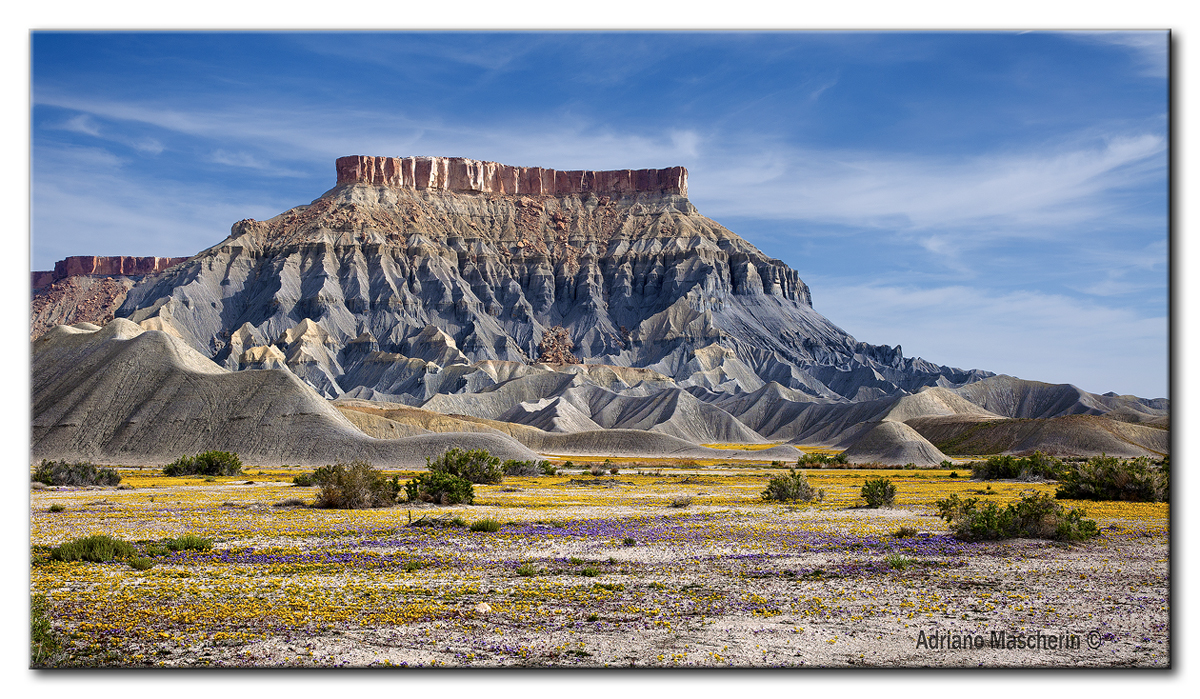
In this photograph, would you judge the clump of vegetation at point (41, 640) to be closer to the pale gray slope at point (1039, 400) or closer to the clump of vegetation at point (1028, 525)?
the clump of vegetation at point (1028, 525)

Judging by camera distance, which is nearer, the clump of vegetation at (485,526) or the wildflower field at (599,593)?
the wildflower field at (599,593)

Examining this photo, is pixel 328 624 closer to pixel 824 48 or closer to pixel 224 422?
pixel 824 48

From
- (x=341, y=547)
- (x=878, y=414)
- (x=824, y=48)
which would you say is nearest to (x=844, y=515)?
(x=341, y=547)

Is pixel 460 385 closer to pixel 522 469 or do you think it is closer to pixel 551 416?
pixel 551 416

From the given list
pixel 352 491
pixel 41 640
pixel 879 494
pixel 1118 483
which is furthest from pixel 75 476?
pixel 1118 483

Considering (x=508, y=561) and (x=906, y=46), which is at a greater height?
(x=906, y=46)

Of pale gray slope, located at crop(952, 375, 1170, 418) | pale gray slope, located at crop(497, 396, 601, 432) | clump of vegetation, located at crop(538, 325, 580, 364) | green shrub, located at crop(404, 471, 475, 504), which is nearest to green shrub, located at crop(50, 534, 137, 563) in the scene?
Answer: green shrub, located at crop(404, 471, 475, 504)

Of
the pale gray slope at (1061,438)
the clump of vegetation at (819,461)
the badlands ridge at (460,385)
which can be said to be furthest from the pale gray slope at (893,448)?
the pale gray slope at (1061,438)
